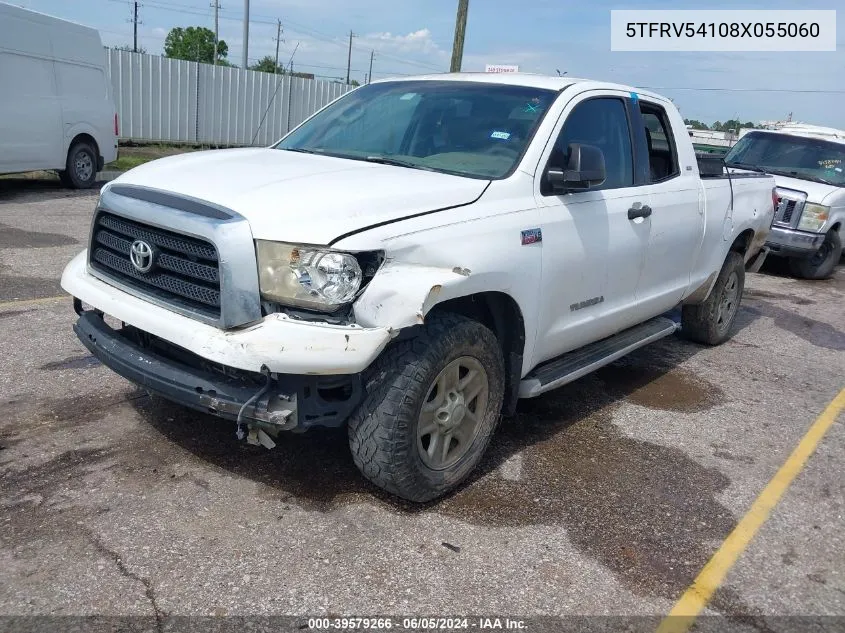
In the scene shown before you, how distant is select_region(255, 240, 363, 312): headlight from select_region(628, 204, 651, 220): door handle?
218cm

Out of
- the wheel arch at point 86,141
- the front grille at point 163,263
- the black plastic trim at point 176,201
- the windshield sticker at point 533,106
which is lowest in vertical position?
the wheel arch at point 86,141

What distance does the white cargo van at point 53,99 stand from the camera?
11383 mm

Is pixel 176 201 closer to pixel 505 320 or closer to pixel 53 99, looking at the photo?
pixel 505 320

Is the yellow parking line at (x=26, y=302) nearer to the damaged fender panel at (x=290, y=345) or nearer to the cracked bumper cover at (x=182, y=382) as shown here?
the cracked bumper cover at (x=182, y=382)

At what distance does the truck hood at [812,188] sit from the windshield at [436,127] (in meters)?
7.35

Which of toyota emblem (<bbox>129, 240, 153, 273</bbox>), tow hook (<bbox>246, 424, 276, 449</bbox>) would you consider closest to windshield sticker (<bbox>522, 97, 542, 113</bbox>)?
toyota emblem (<bbox>129, 240, 153, 273</bbox>)

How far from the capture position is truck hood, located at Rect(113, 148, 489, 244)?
309 cm

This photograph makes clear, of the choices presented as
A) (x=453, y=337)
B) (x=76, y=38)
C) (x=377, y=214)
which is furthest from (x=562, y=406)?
(x=76, y=38)

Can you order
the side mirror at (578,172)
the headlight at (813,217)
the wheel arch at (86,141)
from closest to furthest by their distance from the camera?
the side mirror at (578,172), the headlight at (813,217), the wheel arch at (86,141)

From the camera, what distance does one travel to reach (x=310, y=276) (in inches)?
119

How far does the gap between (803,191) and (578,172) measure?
788 cm

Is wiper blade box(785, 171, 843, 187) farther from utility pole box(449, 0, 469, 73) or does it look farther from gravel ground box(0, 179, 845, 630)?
utility pole box(449, 0, 469, 73)

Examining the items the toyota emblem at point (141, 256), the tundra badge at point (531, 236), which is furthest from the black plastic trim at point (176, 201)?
the tundra badge at point (531, 236)

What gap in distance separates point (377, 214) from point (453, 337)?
0.62 m
